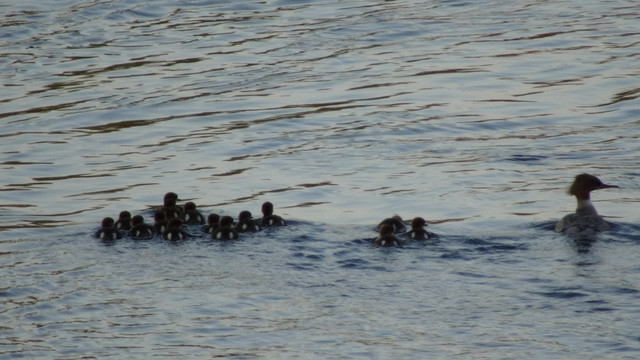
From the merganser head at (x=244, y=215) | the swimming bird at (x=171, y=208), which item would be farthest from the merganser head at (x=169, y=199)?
the merganser head at (x=244, y=215)

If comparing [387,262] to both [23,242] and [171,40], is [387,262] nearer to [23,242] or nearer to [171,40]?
[23,242]

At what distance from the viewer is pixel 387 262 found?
998 centimetres

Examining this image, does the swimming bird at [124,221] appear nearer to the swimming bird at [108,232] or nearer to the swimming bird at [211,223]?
the swimming bird at [108,232]

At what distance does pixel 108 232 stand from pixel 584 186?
4525mm

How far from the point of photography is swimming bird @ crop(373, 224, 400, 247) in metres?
10.3

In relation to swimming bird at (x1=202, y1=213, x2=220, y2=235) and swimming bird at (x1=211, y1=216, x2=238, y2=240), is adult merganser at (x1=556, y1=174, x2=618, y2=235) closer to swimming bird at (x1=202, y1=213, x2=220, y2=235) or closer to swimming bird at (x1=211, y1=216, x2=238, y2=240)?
swimming bird at (x1=211, y1=216, x2=238, y2=240)

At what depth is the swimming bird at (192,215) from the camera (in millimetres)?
11430

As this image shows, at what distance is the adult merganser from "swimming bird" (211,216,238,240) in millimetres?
2948

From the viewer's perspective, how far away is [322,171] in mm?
13734

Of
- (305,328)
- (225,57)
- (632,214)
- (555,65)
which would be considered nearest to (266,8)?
(225,57)

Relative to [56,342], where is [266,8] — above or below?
above

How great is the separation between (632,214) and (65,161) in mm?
6841

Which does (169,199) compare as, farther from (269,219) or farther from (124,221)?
(269,219)

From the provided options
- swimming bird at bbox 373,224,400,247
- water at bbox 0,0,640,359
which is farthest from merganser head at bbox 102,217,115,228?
swimming bird at bbox 373,224,400,247
